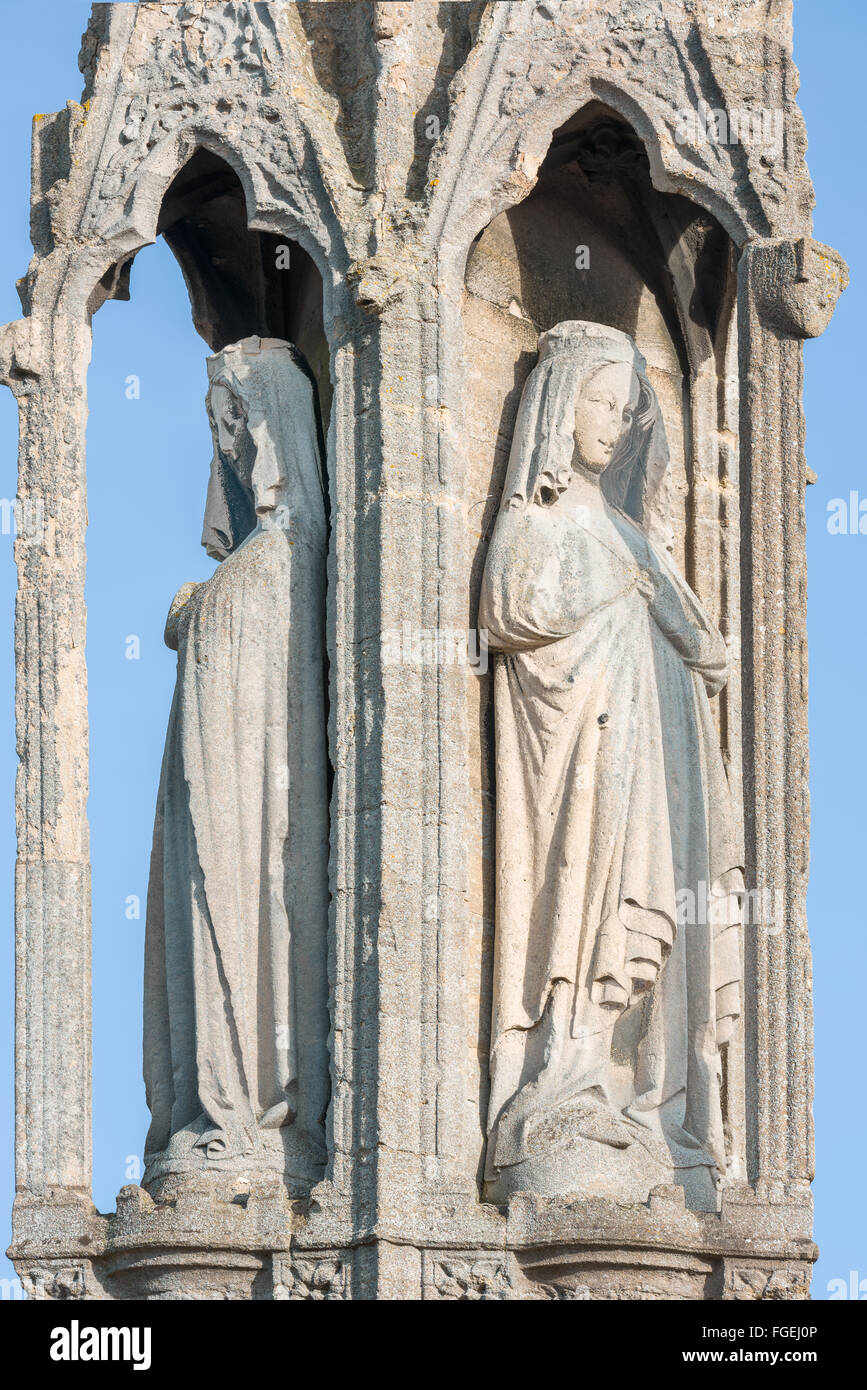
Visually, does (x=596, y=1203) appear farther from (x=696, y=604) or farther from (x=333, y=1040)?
(x=696, y=604)

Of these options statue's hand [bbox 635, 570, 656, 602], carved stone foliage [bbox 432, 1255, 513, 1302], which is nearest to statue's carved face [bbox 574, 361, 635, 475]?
statue's hand [bbox 635, 570, 656, 602]

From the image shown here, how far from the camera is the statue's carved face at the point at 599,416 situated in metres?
19.7

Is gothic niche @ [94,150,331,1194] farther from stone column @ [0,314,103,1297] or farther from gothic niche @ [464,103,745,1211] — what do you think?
gothic niche @ [464,103,745,1211]

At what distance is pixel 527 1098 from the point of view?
732 inches

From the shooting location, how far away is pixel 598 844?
62.1 ft

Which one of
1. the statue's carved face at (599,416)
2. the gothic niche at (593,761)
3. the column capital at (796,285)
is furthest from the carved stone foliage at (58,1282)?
the column capital at (796,285)

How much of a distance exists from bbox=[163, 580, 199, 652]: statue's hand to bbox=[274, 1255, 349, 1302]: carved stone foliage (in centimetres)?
318

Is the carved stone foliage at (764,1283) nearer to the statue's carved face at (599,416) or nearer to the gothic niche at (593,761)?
the gothic niche at (593,761)

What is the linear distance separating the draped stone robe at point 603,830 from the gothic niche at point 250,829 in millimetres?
876

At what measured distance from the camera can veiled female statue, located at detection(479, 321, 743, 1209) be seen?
18.7m

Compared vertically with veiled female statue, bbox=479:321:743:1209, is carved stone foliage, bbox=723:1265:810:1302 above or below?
below

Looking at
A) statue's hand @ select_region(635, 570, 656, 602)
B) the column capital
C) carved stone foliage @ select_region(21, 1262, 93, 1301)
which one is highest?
the column capital
